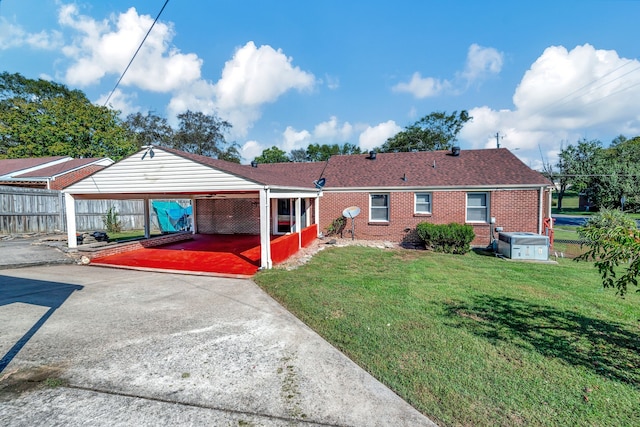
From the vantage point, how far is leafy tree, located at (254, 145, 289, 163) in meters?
52.7

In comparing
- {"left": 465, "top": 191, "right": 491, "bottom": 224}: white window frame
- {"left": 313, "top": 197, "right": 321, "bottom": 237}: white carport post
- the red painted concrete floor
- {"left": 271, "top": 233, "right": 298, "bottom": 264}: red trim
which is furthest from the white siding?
{"left": 465, "top": 191, "right": 491, "bottom": 224}: white window frame

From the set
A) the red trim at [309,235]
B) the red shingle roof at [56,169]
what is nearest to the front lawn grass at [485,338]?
the red trim at [309,235]

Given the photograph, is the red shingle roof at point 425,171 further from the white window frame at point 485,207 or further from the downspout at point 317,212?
the downspout at point 317,212

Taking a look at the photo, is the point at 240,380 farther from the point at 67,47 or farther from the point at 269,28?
the point at 67,47

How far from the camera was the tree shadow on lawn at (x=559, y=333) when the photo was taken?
12.1ft

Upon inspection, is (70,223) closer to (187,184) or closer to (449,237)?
(187,184)

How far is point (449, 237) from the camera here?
40.6ft

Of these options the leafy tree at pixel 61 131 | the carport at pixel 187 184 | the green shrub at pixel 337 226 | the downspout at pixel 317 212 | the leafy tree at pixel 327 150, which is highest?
the leafy tree at pixel 327 150

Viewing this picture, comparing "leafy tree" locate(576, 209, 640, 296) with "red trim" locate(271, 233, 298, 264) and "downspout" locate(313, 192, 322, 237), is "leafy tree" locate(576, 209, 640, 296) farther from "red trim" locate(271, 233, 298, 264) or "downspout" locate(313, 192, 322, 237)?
"downspout" locate(313, 192, 322, 237)

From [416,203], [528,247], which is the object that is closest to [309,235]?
[416,203]

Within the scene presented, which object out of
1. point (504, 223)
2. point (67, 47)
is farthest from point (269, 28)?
point (504, 223)

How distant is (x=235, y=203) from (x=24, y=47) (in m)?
9.92

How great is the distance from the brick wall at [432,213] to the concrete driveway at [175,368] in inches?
384

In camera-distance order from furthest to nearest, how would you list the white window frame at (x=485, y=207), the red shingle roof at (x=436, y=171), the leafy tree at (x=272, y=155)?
the leafy tree at (x=272, y=155) < the red shingle roof at (x=436, y=171) < the white window frame at (x=485, y=207)
